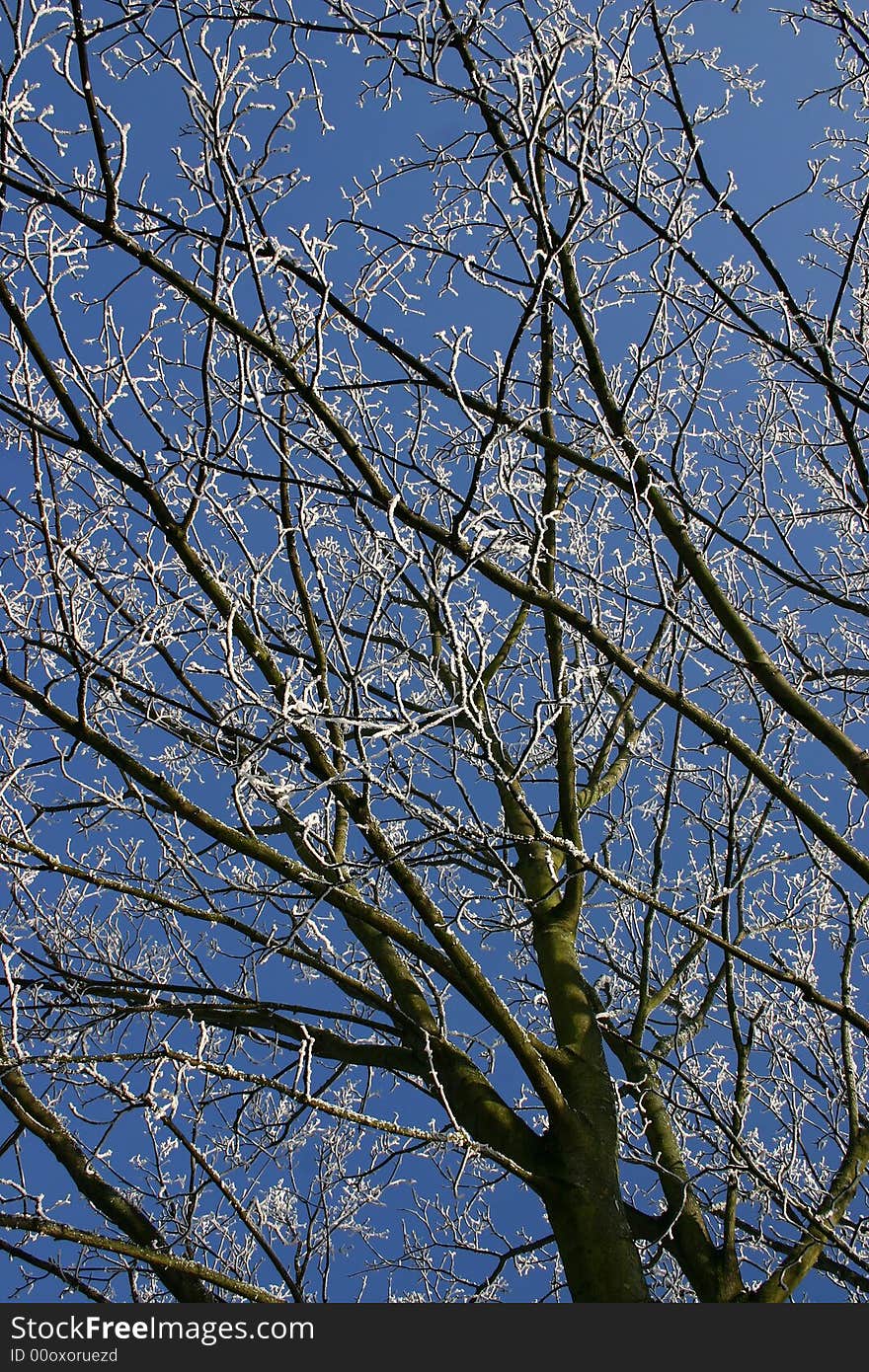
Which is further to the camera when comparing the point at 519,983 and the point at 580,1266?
the point at 519,983

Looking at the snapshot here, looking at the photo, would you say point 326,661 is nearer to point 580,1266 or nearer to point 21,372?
point 21,372

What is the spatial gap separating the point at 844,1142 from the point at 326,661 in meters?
2.97

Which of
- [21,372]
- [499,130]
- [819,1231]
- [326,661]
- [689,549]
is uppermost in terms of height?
[499,130]

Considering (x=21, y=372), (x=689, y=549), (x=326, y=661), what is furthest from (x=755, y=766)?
(x=21, y=372)

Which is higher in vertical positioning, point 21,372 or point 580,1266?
point 21,372

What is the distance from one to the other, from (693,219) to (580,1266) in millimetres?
3030

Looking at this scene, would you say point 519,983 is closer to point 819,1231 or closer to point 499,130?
point 819,1231

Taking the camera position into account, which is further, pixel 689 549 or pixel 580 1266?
pixel 580 1266

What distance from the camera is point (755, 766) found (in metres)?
2.69

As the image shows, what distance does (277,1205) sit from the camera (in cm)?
399

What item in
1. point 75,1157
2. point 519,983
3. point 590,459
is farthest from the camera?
point 519,983
